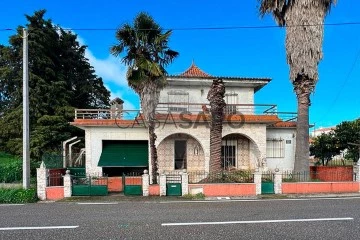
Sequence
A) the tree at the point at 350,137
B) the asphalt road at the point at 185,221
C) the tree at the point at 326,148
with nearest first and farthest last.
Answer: the asphalt road at the point at 185,221, the tree at the point at 350,137, the tree at the point at 326,148

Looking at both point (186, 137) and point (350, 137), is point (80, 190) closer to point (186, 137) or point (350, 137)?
point (186, 137)

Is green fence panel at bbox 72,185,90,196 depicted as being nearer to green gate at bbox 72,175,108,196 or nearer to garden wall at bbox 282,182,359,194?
green gate at bbox 72,175,108,196

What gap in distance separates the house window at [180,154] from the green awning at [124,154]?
2066mm

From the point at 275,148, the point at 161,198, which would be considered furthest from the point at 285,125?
the point at 161,198

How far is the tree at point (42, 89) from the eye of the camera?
25.4m

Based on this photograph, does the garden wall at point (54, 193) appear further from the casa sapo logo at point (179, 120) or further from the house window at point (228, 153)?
the house window at point (228, 153)

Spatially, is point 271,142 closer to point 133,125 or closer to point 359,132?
point 359,132

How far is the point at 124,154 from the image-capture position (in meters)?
17.3

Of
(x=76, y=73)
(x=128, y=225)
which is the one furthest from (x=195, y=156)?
(x=76, y=73)

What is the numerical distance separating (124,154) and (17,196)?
613cm

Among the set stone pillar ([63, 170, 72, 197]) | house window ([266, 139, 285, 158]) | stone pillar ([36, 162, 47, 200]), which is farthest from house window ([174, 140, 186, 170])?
stone pillar ([36, 162, 47, 200])

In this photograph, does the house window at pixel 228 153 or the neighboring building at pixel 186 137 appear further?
the house window at pixel 228 153

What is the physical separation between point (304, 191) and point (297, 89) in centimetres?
549

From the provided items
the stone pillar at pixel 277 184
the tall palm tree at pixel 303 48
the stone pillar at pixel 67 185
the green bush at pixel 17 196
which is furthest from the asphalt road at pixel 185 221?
the tall palm tree at pixel 303 48
